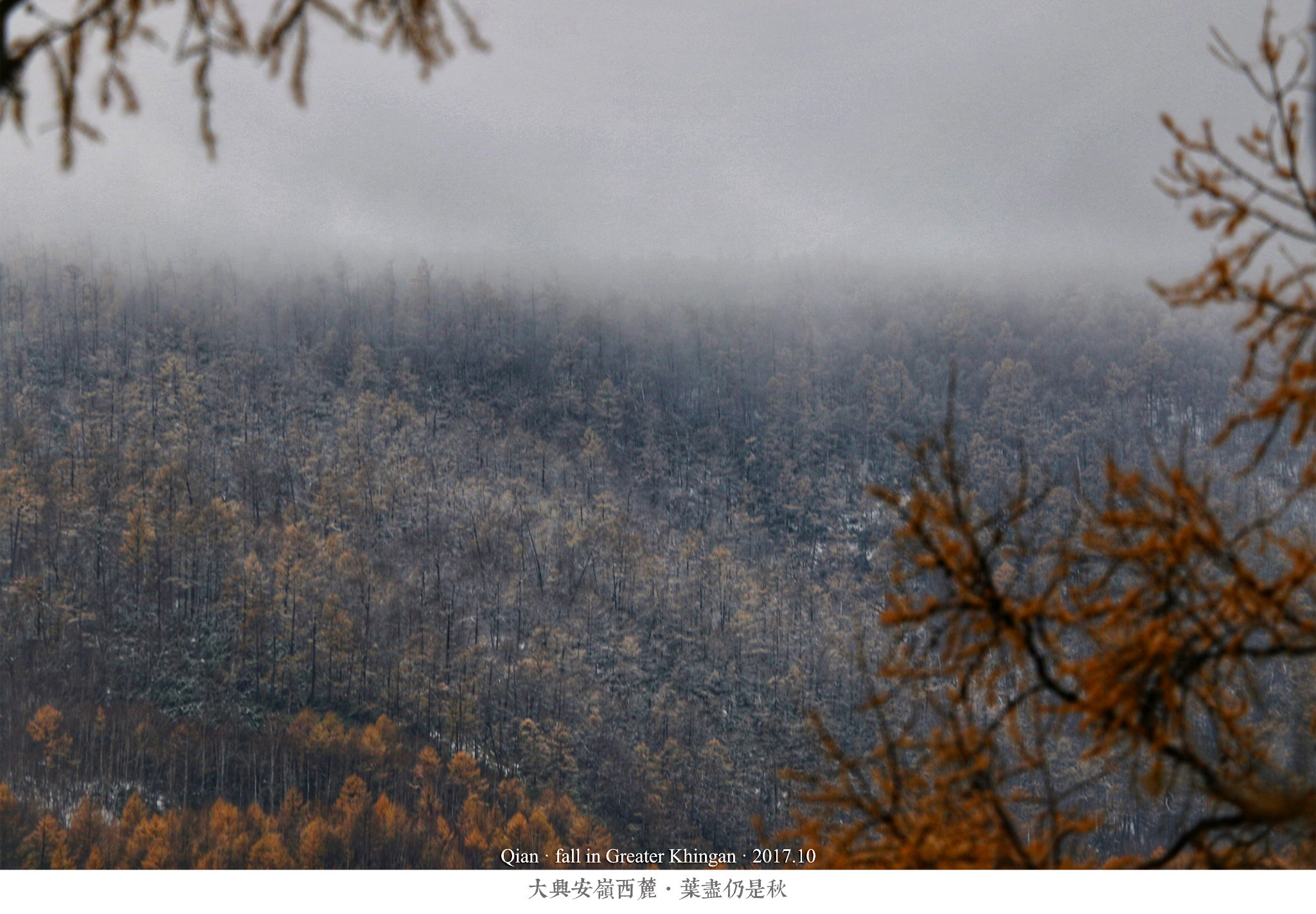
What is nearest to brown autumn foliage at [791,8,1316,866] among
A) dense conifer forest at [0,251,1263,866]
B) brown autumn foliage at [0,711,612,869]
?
dense conifer forest at [0,251,1263,866]

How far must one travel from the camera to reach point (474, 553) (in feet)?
96.0

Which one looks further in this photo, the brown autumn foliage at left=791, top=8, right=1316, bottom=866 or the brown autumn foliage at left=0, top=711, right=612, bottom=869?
the brown autumn foliage at left=0, top=711, right=612, bottom=869

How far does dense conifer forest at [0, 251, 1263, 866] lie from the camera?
18.5 m

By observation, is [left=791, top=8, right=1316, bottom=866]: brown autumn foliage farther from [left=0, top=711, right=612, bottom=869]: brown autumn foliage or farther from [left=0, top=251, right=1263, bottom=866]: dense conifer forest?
[left=0, top=711, right=612, bottom=869]: brown autumn foliage

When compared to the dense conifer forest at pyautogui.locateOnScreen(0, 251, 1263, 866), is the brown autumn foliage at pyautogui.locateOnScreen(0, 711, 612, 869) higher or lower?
lower

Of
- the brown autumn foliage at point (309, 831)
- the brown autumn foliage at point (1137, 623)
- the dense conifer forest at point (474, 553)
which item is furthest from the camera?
the dense conifer forest at point (474, 553)

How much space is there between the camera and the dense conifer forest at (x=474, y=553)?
730 inches

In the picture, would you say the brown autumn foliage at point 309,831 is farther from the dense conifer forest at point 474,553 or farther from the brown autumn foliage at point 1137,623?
the brown autumn foliage at point 1137,623

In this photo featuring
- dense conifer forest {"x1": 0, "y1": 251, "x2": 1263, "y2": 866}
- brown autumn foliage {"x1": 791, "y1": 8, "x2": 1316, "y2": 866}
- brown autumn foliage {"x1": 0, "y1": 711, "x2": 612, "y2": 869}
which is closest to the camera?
brown autumn foliage {"x1": 791, "y1": 8, "x2": 1316, "y2": 866}

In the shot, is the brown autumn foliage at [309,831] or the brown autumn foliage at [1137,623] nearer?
the brown autumn foliage at [1137,623]

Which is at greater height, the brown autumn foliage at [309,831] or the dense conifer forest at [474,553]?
the dense conifer forest at [474,553]

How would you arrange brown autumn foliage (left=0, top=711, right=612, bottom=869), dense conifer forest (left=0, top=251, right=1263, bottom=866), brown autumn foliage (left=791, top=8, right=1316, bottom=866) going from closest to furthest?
brown autumn foliage (left=791, top=8, right=1316, bottom=866), brown autumn foliage (left=0, top=711, right=612, bottom=869), dense conifer forest (left=0, top=251, right=1263, bottom=866)

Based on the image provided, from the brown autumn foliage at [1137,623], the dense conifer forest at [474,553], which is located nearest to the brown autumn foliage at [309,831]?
the dense conifer forest at [474,553]
